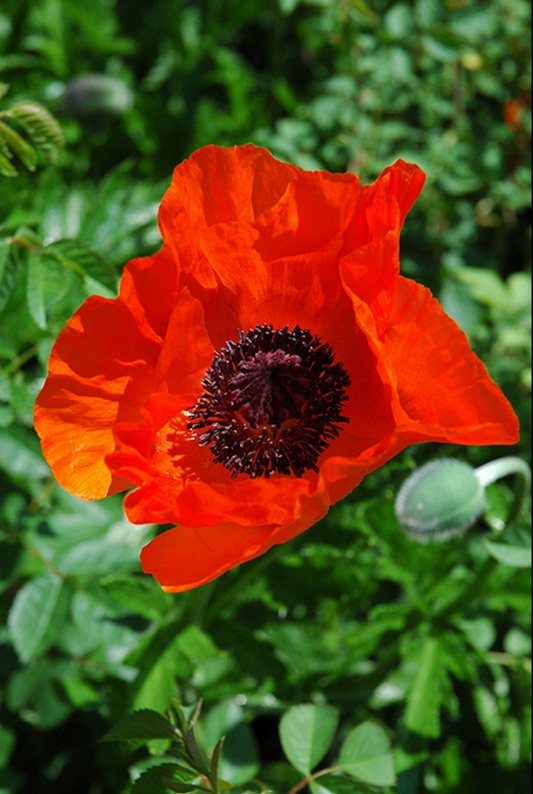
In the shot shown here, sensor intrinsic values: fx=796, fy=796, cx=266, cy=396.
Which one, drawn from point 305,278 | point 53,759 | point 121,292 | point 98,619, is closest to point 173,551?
point 121,292

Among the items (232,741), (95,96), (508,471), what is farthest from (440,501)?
(95,96)

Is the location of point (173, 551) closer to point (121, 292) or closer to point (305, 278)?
point (121, 292)

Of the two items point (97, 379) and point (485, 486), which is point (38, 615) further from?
point (485, 486)

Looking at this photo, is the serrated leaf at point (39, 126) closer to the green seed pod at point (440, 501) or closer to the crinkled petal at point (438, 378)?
the crinkled petal at point (438, 378)

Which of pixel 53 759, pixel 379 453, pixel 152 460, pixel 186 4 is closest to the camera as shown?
pixel 379 453

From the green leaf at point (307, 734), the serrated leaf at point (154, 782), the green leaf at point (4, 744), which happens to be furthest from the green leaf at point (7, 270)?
the green leaf at point (4, 744)

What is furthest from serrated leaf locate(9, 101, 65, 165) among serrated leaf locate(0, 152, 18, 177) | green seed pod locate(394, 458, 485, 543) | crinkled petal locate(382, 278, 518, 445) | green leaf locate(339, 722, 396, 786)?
green leaf locate(339, 722, 396, 786)
